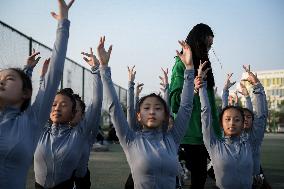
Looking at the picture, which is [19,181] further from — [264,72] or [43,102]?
[264,72]

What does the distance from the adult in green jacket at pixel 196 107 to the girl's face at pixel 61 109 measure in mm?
970

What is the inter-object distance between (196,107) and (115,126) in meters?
1.11

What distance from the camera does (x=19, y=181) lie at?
2.35m

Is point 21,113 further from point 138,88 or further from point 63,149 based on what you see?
point 138,88

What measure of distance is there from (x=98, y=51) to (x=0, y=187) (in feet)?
4.21

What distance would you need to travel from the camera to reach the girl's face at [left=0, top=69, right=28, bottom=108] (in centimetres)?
243

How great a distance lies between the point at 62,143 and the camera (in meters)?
3.38

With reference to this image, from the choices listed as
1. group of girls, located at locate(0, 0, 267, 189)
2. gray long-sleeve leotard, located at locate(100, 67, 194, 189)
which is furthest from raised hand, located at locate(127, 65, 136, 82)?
gray long-sleeve leotard, located at locate(100, 67, 194, 189)

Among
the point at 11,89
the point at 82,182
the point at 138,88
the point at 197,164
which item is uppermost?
the point at 138,88

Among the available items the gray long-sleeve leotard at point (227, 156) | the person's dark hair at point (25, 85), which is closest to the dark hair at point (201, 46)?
the gray long-sleeve leotard at point (227, 156)

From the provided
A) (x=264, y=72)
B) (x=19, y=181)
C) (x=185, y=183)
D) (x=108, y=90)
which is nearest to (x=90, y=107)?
(x=108, y=90)

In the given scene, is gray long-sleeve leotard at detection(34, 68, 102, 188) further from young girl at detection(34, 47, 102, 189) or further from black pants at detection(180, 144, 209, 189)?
black pants at detection(180, 144, 209, 189)

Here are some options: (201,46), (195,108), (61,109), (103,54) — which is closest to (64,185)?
(61,109)

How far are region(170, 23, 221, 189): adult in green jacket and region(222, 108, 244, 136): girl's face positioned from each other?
3.7 inches
